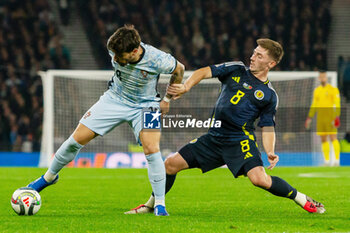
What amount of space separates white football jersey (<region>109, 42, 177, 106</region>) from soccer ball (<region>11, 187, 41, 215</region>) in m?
1.23

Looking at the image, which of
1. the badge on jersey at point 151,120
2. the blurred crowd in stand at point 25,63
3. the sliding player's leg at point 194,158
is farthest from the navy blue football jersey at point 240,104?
the blurred crowd in stand at point 25,63

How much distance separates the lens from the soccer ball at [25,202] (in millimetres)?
6094

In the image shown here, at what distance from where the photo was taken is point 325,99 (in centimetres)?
1566

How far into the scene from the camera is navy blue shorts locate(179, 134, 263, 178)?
250 inches

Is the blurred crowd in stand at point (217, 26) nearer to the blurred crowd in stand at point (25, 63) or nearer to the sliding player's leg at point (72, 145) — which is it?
the blurred crowd in stand at point (25, 63)

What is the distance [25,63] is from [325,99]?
9.36m

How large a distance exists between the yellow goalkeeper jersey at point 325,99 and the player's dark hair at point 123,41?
1035 cm

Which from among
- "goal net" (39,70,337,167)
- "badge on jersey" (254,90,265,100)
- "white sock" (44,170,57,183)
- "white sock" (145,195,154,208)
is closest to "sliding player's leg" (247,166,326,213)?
"badge on jersey" (254,90,265,100)

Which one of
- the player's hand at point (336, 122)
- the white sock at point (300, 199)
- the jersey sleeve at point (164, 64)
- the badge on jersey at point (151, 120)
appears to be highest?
the jersey sleeve at point (164, 64)

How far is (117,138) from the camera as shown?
52.3 ft

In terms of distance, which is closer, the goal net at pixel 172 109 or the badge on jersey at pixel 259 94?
the badge on jersey at pixel 259 94

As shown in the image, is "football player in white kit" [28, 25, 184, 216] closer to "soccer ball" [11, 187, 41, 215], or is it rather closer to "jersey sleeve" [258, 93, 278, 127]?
"soccer ball" [11, 187, 41, 215]

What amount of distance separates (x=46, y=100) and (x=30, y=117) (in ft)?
11.1

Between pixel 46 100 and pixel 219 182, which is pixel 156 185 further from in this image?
pixel 46 100
